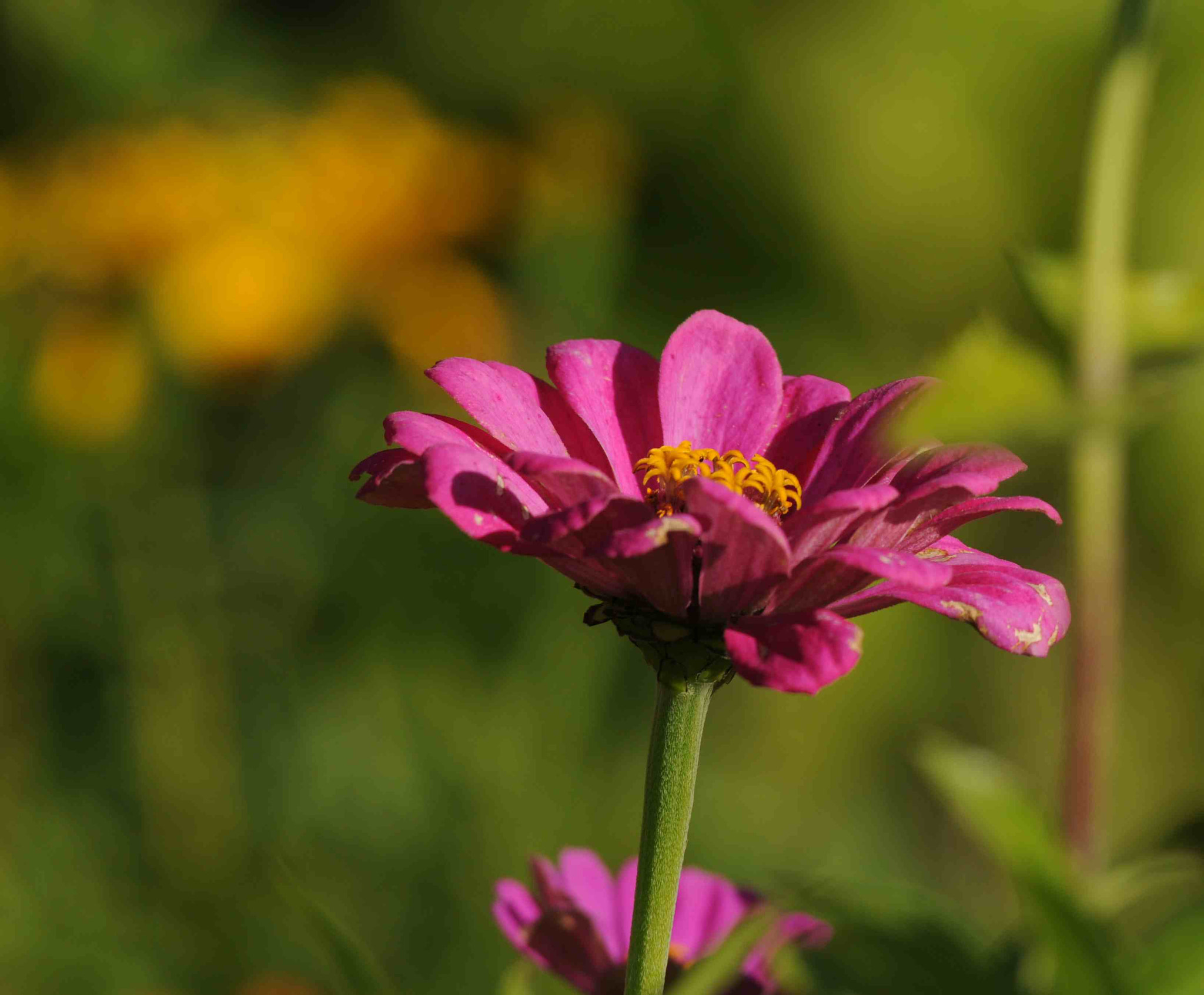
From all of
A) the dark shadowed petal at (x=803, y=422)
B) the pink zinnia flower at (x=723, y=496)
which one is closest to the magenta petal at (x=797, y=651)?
the pink zinnia flower at (x=723, y=496)

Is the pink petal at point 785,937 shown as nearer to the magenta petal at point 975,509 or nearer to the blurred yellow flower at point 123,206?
the magenta petal at point 975,509

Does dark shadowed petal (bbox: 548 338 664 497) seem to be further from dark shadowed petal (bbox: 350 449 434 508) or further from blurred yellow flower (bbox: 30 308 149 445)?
blurred yellow flower (bbox: 30 308 149 445)

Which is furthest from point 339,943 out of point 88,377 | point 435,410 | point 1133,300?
point 435,410

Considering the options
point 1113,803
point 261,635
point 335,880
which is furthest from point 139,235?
point 1113,803

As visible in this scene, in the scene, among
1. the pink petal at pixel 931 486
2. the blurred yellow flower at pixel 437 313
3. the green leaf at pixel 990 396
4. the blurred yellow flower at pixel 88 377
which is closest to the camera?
the green leaf at pixel 990 396

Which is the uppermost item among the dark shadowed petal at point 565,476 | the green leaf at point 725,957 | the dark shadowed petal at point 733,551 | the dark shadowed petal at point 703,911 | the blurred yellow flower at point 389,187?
the blurred yellow flower at point 389,187
